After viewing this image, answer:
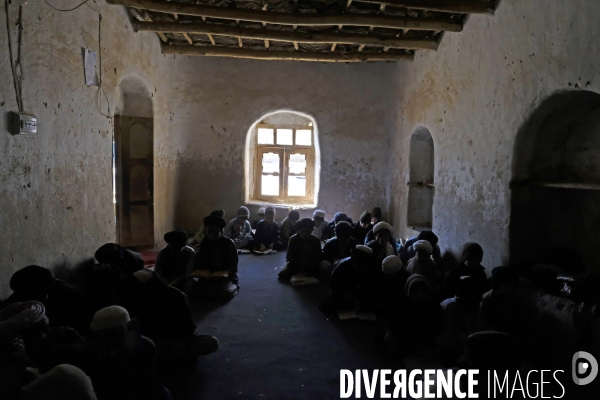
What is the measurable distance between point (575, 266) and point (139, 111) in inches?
260

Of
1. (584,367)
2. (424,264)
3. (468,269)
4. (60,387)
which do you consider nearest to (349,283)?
(424,264)

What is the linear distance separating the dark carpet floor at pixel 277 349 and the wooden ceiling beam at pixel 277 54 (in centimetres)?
451

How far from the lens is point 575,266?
4.22 metres

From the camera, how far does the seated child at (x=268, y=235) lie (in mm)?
8008

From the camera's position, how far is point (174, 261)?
5.42m

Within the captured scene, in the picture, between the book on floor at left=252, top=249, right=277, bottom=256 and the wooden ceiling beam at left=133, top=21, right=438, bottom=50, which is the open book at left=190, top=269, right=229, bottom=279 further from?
the wooden ceiling beam at left=133, top=21, right=438, bottom=50

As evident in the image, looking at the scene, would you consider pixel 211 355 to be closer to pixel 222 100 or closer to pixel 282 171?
pixel 222 100

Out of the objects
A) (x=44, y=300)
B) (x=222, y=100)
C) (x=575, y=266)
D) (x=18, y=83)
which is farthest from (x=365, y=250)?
(x=222, y=100)

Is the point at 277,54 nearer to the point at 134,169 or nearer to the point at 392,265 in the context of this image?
the point at 134,169

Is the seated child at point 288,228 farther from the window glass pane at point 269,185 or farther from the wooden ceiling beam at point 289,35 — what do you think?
the wooden ceiling beam at point 289,35

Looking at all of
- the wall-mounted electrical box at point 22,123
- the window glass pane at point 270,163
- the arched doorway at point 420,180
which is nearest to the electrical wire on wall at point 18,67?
the wall-mounted electrical box at point 22,123

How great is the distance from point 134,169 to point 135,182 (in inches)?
8.5

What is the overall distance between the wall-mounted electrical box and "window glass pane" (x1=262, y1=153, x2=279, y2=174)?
6.80 metres

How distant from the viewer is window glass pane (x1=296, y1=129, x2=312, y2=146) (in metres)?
10.6
